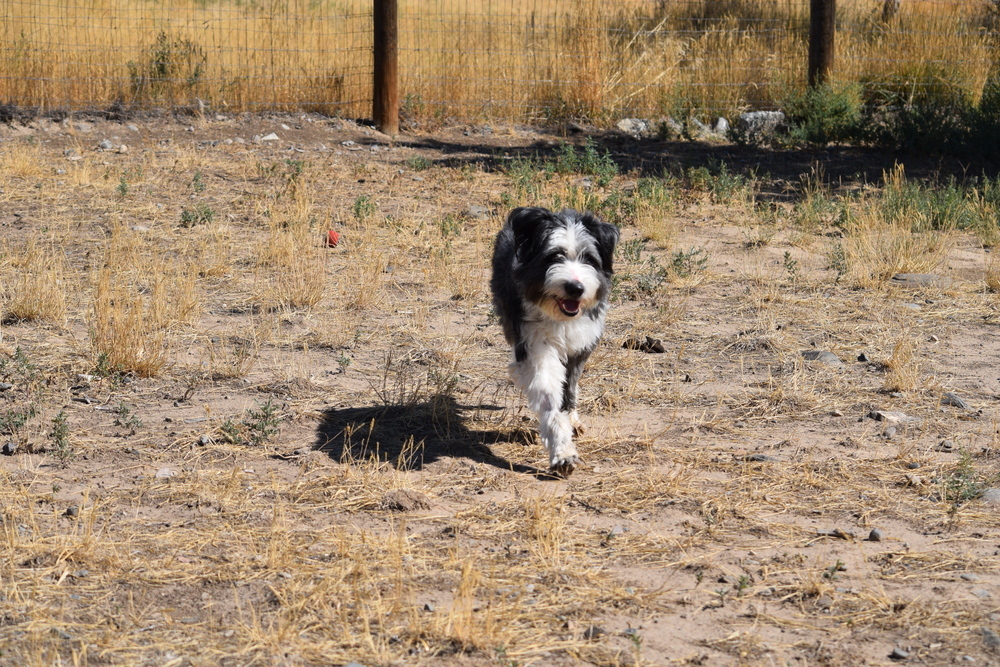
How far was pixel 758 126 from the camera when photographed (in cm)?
1393

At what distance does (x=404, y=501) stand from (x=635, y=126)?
10.8m

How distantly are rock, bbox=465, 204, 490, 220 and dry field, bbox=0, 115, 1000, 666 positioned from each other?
96mm

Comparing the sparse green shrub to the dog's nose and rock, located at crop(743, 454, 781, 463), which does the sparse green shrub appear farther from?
the dog's nose

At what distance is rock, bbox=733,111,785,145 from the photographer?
1349 centimetres

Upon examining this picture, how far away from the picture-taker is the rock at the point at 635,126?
14.6 m

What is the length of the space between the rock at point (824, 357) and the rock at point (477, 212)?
4038mm

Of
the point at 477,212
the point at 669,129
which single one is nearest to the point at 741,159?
the point at 669,129

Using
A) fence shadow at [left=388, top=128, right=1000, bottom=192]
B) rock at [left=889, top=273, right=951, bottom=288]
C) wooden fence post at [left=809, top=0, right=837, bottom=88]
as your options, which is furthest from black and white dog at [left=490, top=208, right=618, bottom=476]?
wooden fence post at [left=809, top=0, right=837, bottom=88]

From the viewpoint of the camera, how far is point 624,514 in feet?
16.3

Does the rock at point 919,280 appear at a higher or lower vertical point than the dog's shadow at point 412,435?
higher

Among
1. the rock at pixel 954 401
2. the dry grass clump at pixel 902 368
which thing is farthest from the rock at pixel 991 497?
the dry grass clump at pixel 902 368

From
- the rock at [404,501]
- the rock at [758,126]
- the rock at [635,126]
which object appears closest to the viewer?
the rock at [404,501]

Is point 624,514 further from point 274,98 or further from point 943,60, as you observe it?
point 943,60

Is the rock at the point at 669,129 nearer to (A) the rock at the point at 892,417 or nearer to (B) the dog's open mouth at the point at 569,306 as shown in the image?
(A) the rock at the point at 892,417
